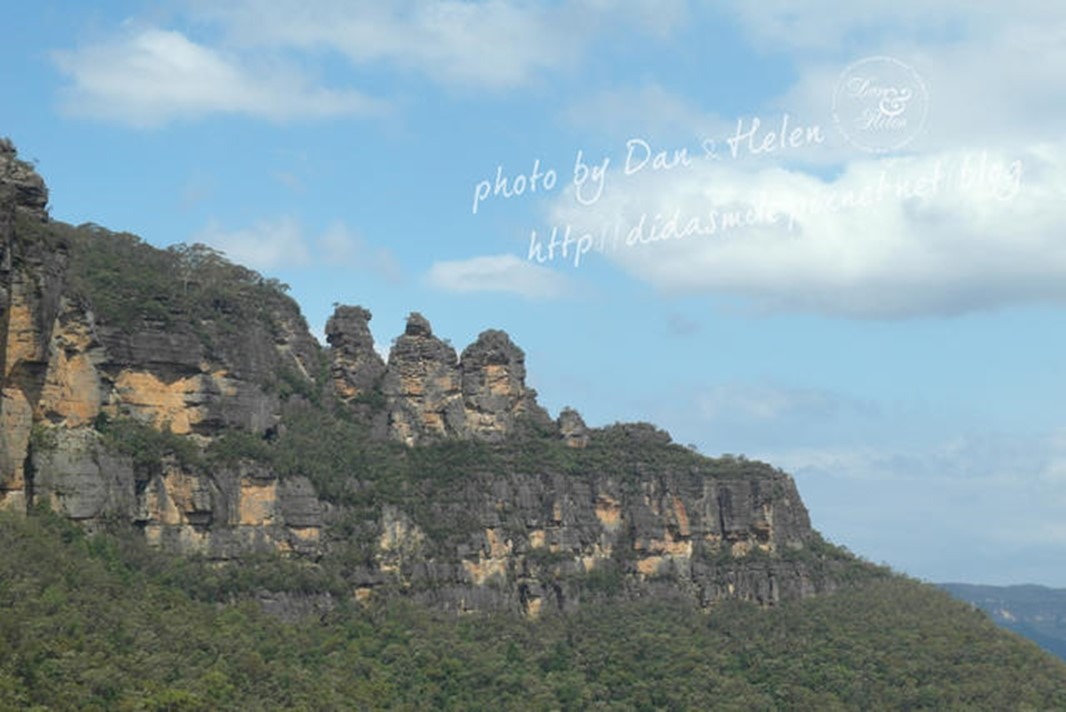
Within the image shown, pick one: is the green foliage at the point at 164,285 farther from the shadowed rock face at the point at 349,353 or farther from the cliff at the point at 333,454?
the shadowed rock face at the point at 349,353

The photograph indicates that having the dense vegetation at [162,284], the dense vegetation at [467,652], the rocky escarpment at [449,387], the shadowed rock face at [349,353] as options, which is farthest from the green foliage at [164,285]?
the dense vegetation at [467,652]

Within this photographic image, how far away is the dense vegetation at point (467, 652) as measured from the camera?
53.4m

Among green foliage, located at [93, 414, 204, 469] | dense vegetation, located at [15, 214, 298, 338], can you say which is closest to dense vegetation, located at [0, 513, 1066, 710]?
green foliage, located at [93, 414, 204, 469]

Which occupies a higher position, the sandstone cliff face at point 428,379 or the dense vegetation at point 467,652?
the sandstone cliff face at point 428,379

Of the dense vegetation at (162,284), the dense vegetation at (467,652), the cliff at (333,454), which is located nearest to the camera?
the dense vegetation at (467,652)

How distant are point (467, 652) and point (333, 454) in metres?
16.4

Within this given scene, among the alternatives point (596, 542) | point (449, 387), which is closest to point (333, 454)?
point (449, 387)

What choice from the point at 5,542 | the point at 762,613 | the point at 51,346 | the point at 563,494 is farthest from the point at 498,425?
the point at 5,542

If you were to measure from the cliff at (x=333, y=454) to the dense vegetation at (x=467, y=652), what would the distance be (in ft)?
9.89

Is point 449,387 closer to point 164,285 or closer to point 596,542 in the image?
point 596,542

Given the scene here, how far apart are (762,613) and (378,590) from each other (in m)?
31.2

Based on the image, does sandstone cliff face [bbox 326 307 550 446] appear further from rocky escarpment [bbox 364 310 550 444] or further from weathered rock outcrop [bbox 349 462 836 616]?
weathered rock outcrop [bbox 349 462 836 616]

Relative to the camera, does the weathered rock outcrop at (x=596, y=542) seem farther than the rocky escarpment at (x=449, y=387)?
No

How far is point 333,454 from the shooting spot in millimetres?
92438
